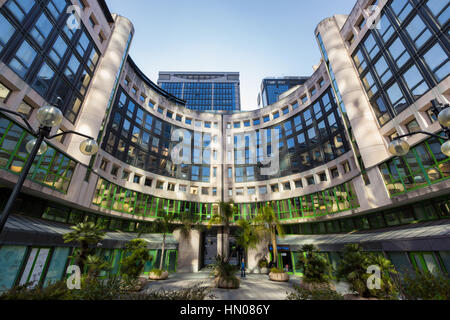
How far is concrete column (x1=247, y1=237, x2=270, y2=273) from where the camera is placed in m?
32.4

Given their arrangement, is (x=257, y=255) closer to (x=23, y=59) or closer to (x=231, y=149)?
(x=231, y=149)

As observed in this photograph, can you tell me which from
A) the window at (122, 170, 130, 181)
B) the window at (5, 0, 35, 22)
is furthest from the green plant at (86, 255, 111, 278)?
the window at (5, 0, 35, 22)

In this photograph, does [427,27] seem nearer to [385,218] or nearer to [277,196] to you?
[385,218]

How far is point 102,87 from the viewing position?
23547 mm

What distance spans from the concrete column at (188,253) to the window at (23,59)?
2652cm

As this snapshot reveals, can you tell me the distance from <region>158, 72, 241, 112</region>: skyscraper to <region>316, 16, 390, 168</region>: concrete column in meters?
68.1

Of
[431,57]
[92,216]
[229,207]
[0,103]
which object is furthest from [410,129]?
[92,216]

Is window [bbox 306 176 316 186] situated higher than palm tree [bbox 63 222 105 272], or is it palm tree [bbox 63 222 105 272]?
window [bbox 306 176 316 186]

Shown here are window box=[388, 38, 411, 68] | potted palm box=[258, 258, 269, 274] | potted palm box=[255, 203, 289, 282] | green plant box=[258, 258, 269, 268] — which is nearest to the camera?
window box=[388, 38, 411, 68]

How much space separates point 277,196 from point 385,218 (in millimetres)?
15641

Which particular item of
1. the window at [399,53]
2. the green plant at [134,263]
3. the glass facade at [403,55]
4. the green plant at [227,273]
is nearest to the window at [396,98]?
the glass facade at [403,55]

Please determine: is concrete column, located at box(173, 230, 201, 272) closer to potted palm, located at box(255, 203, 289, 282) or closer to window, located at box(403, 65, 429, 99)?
potted palm, located at box(255, 203, 289, 282)

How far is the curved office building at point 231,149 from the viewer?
14.7 m
